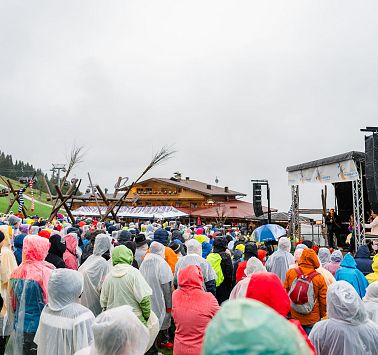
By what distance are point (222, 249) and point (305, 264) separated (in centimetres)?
248

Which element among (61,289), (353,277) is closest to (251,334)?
(61,289)

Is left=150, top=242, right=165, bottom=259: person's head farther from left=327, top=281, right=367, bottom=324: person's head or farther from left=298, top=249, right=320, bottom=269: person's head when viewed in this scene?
left=327, top=281, right=367, bottom=324: person's head

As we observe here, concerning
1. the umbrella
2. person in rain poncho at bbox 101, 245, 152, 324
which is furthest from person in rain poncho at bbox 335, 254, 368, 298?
the umbrella

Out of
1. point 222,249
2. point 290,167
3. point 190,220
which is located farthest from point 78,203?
point 222,249

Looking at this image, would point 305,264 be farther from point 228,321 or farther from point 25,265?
point 228,321

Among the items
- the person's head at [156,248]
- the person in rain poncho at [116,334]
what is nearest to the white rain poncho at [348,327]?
the person in rain poncho at [116,334]

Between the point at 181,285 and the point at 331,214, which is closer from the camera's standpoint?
the point at 181,285

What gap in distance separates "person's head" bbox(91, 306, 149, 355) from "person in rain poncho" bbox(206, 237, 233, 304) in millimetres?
4673

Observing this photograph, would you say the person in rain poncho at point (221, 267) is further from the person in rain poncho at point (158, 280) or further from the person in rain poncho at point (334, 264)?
the person in rain poncho at point (334, 264)

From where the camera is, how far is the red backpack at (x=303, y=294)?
15.7ft

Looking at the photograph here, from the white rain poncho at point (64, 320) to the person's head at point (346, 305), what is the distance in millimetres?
2055

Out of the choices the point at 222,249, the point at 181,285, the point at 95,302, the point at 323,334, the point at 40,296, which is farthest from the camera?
the point at 222,249

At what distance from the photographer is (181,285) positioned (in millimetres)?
4027

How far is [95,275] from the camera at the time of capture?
17.6 ft
